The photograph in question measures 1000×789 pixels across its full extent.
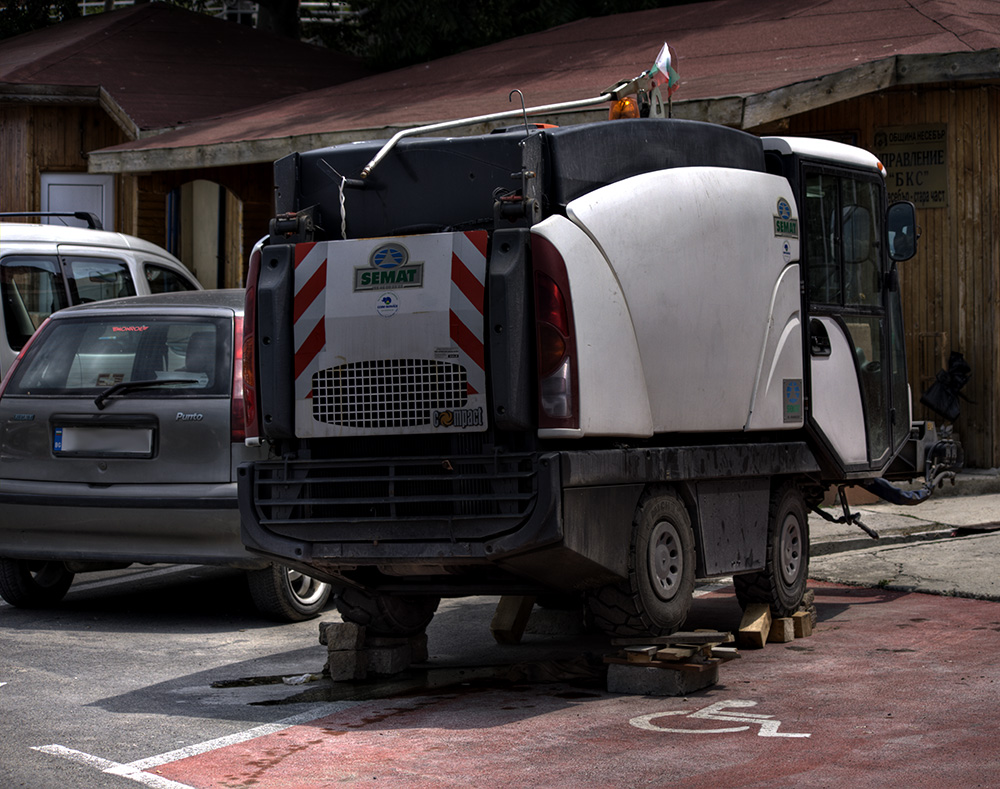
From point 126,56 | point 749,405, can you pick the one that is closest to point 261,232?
point 126,56

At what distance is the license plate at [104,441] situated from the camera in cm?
812

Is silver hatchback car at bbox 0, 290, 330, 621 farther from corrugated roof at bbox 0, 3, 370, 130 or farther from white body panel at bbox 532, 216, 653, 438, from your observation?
corrugated roof at bbox 0, 3, 370, 130

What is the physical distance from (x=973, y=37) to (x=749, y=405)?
6957 mm

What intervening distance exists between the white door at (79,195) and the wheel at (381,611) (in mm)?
14653

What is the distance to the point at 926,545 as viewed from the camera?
10562 millimetres

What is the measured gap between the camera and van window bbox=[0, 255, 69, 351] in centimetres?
1143

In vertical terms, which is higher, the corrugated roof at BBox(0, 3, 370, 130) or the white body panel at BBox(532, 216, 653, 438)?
the corrugated roof at BBox(0, 3, 370, 130)

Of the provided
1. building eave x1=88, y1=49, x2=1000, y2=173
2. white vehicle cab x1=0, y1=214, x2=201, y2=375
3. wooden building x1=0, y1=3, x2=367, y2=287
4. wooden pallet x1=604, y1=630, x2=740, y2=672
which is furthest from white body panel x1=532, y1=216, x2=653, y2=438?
wooden building x1=0, y1=3, x2=367, y2=287

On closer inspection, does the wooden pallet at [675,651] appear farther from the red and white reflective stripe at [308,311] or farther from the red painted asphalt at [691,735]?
the red and white reflective stripe at [308,311]

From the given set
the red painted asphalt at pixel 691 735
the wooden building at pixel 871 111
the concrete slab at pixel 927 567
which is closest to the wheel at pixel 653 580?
the red painted asphalt at pixel 691 735

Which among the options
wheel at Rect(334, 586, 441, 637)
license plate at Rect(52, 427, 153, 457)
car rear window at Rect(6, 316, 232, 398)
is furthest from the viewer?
car rear window at Rect(6, 316, 232, 398)

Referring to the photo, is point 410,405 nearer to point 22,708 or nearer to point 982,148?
point 22,708

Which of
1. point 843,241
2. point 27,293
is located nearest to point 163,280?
point 27,293

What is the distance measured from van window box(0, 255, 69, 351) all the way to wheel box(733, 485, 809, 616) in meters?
6.29
